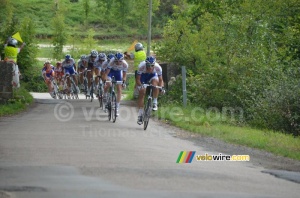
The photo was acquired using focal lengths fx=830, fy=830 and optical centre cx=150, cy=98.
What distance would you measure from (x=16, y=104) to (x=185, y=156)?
1578 cm

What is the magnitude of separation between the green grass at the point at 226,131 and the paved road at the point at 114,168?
4.49 feet

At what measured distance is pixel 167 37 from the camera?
37094 millimetres

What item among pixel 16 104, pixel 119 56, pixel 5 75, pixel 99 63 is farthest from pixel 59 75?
pixel 119 56

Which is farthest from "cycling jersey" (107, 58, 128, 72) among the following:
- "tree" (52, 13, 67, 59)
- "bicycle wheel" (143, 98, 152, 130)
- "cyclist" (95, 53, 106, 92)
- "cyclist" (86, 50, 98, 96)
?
"tree" (52, 13, 67, 59)

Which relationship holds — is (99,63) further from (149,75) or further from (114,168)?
(114,168)

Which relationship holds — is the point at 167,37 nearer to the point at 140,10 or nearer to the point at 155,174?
the point at 155,174

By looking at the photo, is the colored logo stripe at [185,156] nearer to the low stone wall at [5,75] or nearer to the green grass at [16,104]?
the green grass at [16,104]

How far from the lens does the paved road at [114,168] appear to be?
419 inches

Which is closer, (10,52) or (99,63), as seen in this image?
(99,63)

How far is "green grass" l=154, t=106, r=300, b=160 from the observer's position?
18.5 metres

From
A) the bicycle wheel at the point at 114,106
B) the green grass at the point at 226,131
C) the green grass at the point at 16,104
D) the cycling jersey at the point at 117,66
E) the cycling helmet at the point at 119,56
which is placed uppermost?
the cycling helmet at the point at 119,56

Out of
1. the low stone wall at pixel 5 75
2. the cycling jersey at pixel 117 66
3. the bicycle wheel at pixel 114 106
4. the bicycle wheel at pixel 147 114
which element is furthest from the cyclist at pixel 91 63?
the bicycle wheel at pixel 147 114

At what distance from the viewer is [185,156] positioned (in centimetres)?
1520

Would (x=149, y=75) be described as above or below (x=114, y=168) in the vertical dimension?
above
